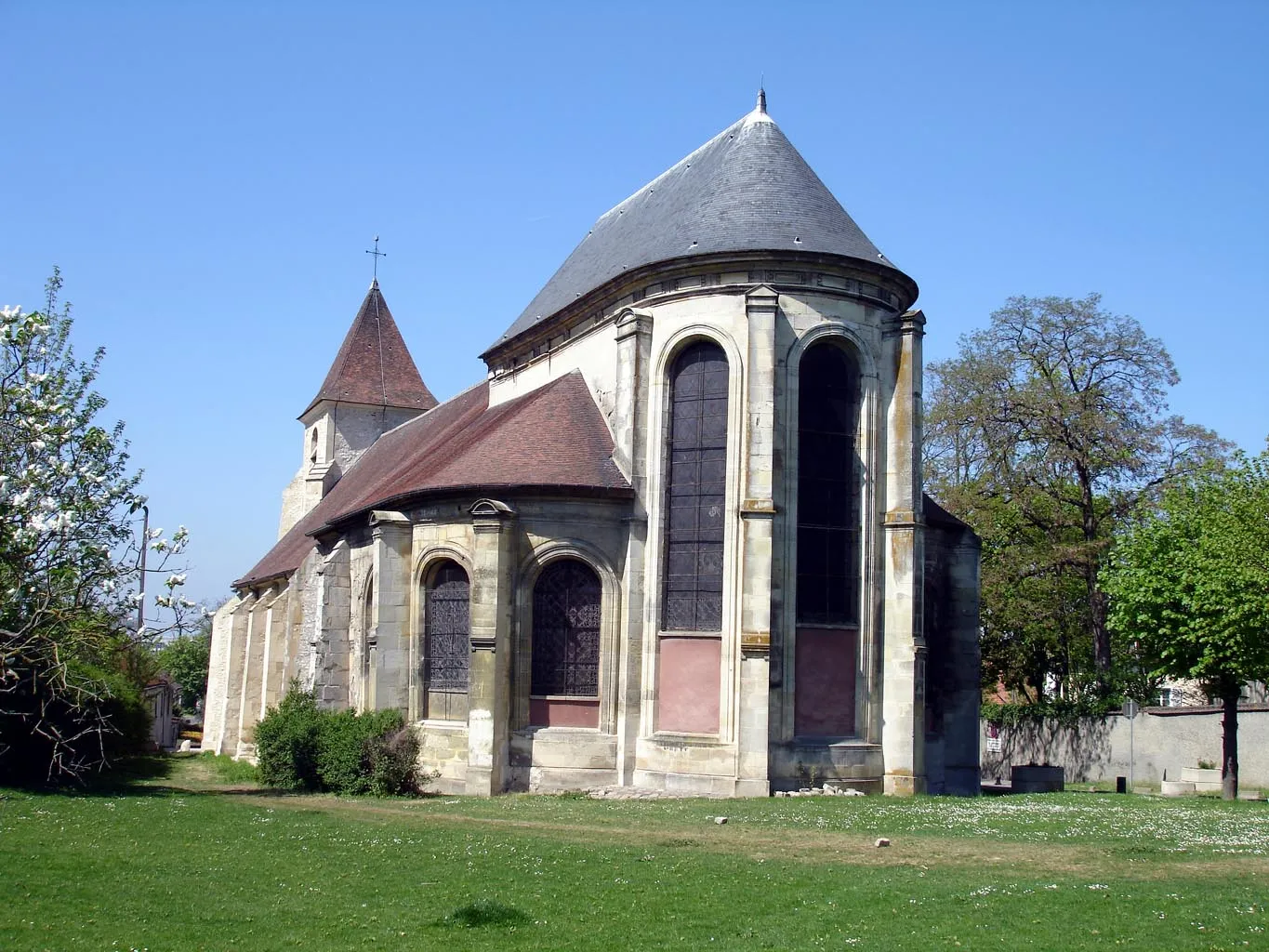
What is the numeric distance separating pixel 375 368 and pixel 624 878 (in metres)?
37.9

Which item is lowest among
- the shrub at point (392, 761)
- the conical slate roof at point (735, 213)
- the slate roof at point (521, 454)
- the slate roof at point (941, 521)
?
the shrub at point (392, 761)

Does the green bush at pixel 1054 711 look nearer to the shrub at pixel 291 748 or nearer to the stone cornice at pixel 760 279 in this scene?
the stone cornice at pixel 760 279

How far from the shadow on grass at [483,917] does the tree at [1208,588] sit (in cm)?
1885

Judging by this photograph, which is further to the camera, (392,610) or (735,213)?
(392,610)

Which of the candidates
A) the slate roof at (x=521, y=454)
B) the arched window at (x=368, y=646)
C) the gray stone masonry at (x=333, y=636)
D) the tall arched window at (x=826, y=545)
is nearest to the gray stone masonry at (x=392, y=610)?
the arched window at (x=368, y=646)

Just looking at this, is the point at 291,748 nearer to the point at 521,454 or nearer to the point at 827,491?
the point at 521,454

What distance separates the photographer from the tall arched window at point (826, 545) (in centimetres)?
2347

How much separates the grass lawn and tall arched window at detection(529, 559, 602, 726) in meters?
3.84

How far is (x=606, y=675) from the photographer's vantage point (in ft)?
79.6

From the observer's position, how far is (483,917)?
1130 cm

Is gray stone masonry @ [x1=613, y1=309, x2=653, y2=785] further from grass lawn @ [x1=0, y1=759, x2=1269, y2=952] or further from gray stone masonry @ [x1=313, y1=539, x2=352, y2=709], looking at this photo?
gray stone masonry @ [x1=313, y1=539, x2=352, y2=709]

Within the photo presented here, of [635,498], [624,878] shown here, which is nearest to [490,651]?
[635,498]

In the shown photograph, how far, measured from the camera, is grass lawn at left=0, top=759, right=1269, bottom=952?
10.8 m

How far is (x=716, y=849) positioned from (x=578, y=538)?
9.75 m
